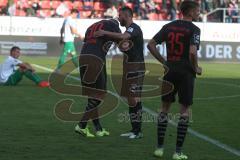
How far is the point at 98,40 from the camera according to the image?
11.2 meters

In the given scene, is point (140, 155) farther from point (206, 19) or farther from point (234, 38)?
point (206, 19)

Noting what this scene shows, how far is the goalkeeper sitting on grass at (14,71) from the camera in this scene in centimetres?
1889

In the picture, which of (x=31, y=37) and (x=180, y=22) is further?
(x=31, y=37)

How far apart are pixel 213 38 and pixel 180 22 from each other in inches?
953

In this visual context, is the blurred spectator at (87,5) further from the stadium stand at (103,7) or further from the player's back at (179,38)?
the player's back at (179,38)

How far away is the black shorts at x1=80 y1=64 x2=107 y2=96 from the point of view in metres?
11.2

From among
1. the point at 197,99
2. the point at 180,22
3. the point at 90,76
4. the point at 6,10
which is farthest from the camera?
the point at 6,10

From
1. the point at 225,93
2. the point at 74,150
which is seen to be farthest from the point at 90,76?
the point at 225,93

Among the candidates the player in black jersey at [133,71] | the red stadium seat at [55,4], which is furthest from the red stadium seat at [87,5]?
the player in black jersey at [133,71]

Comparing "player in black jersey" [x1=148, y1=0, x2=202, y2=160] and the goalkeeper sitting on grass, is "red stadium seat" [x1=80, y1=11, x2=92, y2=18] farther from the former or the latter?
"player in black jersey" [x1=148, y1=0, x2=202, y2=160]

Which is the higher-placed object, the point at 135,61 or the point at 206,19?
the point at 135,61

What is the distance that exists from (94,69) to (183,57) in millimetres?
2235

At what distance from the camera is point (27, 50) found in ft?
103

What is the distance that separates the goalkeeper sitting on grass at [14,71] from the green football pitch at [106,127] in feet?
1.70
